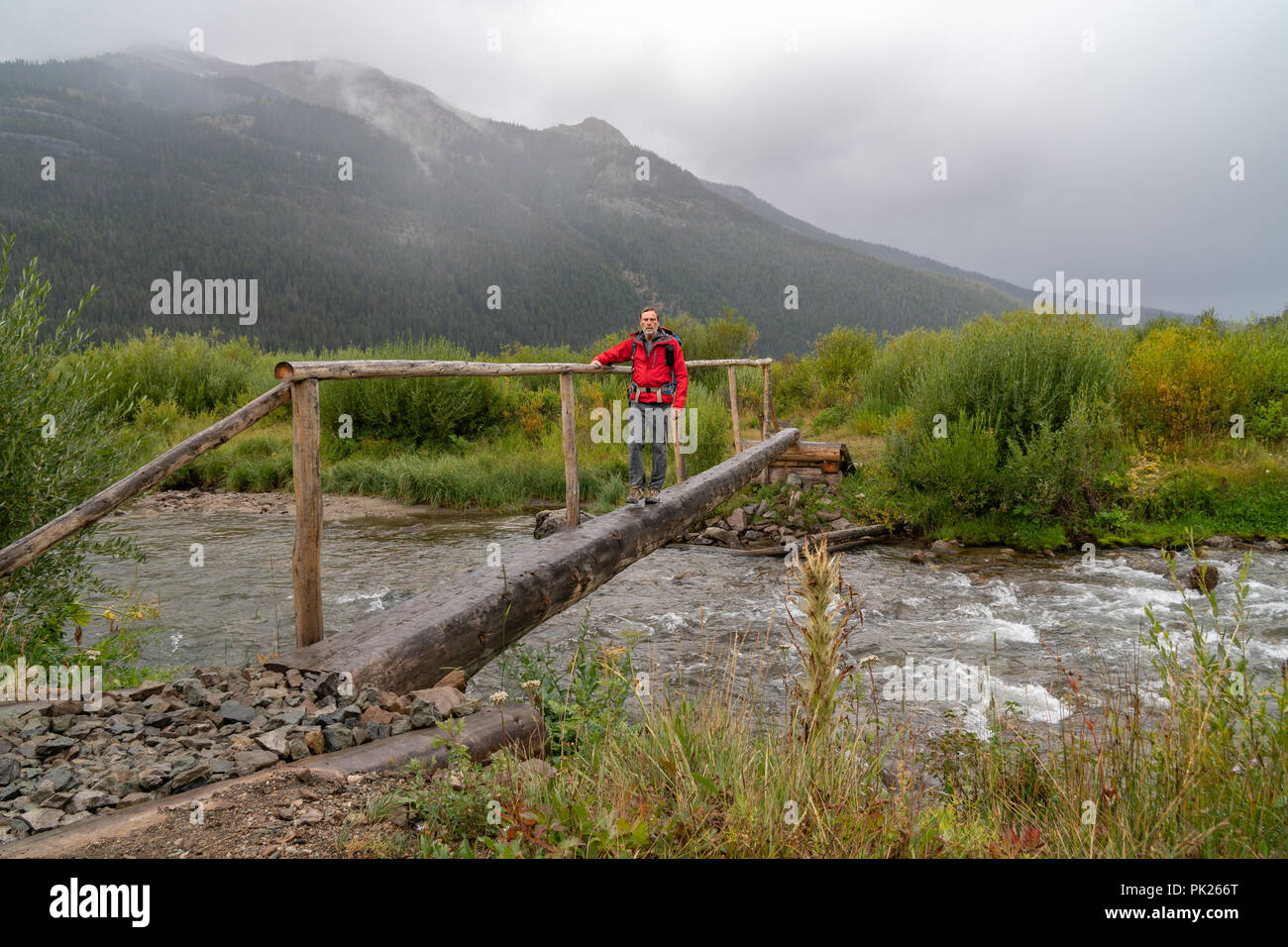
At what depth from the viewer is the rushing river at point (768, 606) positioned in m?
5.71

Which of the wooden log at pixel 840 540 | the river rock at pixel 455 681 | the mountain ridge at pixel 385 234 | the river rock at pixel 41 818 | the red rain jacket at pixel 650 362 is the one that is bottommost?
the wooden log at pixel 840 540

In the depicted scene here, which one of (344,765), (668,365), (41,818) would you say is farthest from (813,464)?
(41,818)

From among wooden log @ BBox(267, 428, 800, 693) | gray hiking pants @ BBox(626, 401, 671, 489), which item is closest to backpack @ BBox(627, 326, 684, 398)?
gray hiking pants @ BBox(626, 401, 671, 489)

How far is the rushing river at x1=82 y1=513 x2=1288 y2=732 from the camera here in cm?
571

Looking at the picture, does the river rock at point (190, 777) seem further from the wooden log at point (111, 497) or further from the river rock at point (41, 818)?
the wooden log at point (111, 497)

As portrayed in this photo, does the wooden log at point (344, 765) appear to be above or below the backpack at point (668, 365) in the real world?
below

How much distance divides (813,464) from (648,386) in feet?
19.1

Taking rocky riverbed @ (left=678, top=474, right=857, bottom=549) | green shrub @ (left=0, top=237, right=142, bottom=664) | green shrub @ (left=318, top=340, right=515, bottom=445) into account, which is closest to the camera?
green shrub @ (left=0, top=237, right=142, bottom=664)

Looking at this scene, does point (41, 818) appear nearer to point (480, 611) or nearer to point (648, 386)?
point (480, 611)

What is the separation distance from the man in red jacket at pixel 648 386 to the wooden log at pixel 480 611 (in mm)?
544

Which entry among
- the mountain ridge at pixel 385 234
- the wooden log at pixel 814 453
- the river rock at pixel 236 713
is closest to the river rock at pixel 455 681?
the river rock at pixel 236 713

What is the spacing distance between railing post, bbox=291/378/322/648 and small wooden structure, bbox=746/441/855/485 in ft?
29.8

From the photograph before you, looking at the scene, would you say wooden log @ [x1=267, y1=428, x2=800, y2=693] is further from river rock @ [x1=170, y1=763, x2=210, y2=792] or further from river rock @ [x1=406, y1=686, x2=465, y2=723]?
river rock @ [x1=170, y1=763, x2=210, y2=792]
